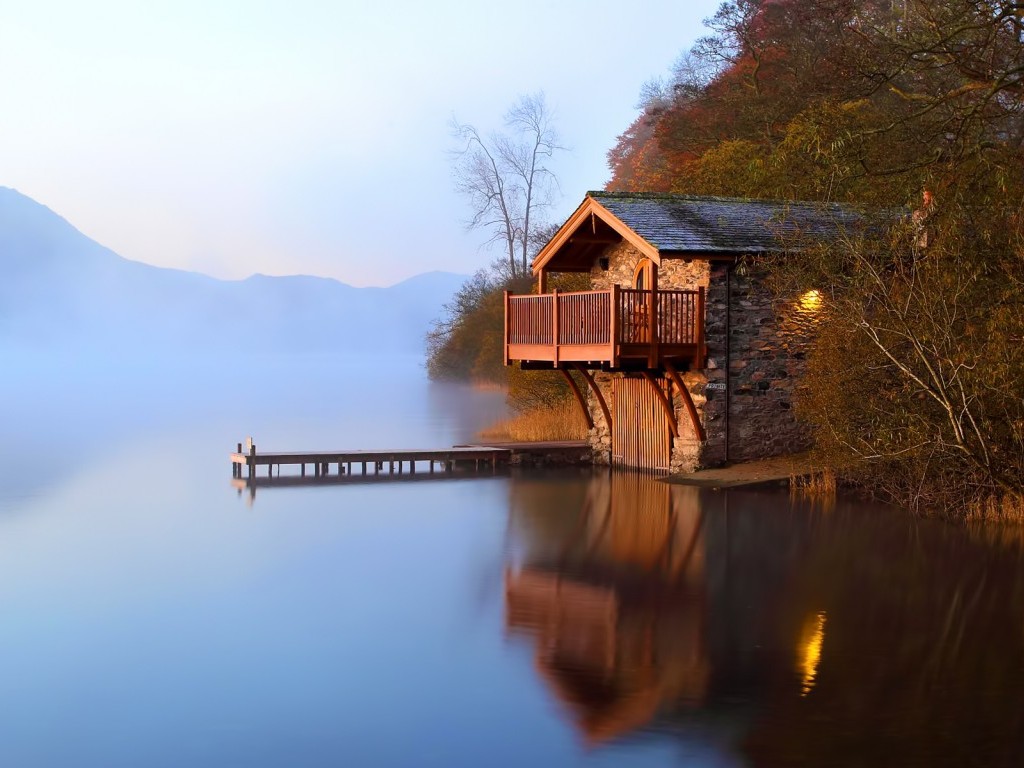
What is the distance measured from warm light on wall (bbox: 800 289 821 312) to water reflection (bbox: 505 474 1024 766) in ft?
16.6

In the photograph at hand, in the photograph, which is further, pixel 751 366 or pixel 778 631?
pixel 751 366

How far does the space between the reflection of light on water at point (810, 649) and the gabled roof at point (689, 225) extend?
10.5m

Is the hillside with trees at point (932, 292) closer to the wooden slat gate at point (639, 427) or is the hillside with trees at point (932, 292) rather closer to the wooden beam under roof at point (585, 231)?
the wooden beam under roof at point (585, 231)

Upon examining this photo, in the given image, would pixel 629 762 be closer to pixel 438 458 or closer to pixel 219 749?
pixel 219 749

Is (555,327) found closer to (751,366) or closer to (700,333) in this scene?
(700,333)

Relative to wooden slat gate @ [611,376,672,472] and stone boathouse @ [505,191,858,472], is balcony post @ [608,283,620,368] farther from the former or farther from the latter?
wooden slat gate @ [611,376,672,472]

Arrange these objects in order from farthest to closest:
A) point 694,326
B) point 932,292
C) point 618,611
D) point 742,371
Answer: point 742,371
point 694,326
point 932,292
point 618,611

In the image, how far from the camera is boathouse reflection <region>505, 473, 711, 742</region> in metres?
10.1

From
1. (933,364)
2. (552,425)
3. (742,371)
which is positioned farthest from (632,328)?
(552,425)

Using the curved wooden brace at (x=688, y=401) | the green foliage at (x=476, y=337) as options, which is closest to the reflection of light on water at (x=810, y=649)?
the curved wooden brace at (x=688, y=401)

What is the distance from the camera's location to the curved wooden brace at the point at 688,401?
76.1 feet

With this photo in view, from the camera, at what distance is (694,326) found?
75.8 ft

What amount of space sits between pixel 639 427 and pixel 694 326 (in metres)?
3.48

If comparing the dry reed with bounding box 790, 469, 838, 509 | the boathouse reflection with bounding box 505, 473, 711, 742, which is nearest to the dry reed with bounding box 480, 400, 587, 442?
the dry reed with bounding box 790, 469, 838, 509
